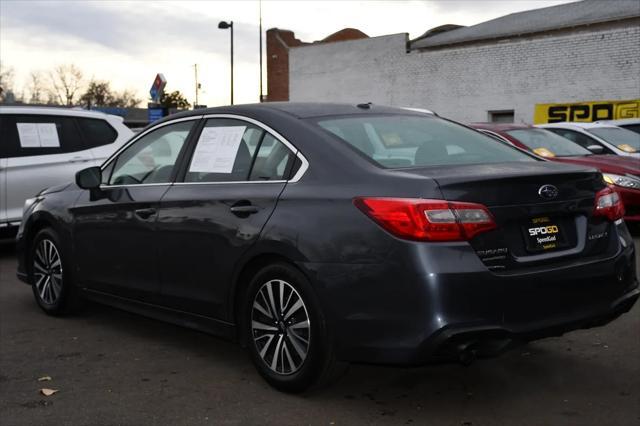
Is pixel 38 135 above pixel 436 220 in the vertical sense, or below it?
above

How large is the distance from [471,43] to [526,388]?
1010 inches

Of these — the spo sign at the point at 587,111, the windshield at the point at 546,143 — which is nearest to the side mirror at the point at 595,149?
the windshield at the point at 546,143

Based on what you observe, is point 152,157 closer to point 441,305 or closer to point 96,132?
point 441,305

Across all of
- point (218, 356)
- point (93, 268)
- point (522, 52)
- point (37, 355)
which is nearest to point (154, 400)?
point (218, 356)

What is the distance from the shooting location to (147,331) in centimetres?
585

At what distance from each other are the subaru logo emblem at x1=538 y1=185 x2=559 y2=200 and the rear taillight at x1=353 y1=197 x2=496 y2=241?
373 mm

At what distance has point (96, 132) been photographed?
10.5 meters

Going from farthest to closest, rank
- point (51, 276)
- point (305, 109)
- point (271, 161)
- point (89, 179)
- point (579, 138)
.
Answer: point (579, 138) < point (51, 276) < point (89, 179) < point (305, 109) < point (271, 161)

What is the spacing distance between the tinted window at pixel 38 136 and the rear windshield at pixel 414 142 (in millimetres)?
6442

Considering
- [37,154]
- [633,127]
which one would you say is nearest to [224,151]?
[37,154]

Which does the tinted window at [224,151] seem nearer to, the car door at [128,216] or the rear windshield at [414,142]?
the car door at [128,216]

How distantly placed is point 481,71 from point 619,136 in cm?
1515

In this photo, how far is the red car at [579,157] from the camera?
10242 mm

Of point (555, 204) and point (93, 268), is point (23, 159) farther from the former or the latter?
point (555, 204)
